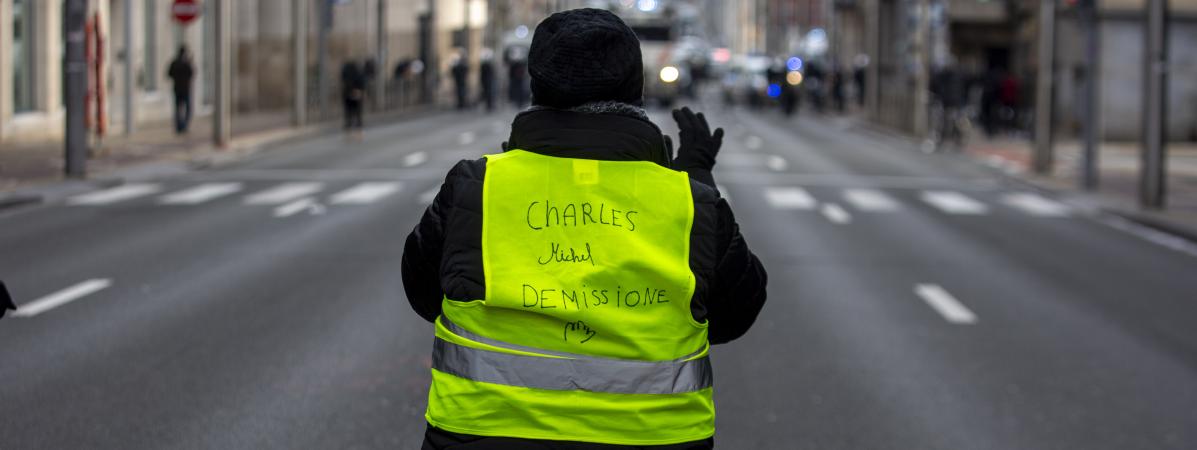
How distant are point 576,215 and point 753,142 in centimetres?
3444

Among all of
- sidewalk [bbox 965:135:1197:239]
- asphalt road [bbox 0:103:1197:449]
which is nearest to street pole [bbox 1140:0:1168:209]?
sidewalk [bbox 965:135:1197:239]

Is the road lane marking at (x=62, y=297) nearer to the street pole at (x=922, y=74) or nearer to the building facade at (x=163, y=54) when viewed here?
the building facade at (x=163, y=54)

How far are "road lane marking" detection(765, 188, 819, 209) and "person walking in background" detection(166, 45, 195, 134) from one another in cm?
1518

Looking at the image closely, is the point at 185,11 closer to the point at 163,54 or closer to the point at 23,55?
the point at 23,55

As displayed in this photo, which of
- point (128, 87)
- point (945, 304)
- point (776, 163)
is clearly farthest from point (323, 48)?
point (945, 304)

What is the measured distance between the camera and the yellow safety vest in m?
3.54

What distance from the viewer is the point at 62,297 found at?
12008 mm

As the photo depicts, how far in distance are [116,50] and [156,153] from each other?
10504 mm

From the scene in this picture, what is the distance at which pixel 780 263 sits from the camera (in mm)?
15078

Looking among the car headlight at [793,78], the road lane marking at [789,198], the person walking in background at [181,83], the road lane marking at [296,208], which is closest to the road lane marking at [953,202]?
the road lane marking at [789,198]

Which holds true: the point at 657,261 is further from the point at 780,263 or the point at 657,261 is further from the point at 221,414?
the point at 780,263

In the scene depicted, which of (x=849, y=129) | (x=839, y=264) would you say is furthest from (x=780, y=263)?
(x=849, y=129)

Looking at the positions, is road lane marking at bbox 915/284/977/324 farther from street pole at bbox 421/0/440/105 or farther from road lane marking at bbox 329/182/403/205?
street pole at bbox 421/0/440/105

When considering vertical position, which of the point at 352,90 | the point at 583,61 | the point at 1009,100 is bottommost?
the point at 1009,100
